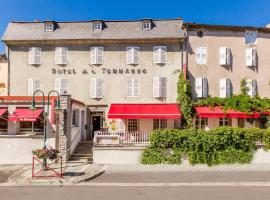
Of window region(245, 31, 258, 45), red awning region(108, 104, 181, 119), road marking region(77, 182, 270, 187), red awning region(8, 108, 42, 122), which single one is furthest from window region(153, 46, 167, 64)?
road marking region(77, 182, 270, 187)

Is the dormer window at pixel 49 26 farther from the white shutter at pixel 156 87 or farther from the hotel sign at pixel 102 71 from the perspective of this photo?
the white shutter at pixel 156 87

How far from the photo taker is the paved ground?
1145 centimetres

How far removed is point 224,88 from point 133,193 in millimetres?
16210

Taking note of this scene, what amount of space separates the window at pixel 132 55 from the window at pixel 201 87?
605 cm

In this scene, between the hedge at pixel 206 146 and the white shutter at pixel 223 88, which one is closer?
the hedge at pixel 206 146

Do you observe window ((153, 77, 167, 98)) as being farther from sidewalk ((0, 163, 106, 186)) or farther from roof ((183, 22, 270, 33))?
sidewalk ((0, 163, 106, 186))

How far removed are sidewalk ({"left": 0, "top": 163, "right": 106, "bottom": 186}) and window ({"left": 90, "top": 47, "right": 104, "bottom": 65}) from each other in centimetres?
1035

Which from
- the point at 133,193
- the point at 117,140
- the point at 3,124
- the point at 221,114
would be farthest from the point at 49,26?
the point at 133,193

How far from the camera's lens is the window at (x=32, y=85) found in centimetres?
2537

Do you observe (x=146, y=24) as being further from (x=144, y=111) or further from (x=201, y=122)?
(x=201, y=122)

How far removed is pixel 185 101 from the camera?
24.1m

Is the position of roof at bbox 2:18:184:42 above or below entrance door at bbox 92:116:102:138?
above

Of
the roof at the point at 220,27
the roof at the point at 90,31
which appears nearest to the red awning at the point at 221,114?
the roof at the point at 90,31

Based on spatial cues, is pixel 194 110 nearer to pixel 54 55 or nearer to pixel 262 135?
pixel 262 135
